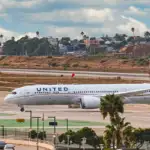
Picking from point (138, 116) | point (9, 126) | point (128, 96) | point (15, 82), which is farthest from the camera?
point (15, 82)

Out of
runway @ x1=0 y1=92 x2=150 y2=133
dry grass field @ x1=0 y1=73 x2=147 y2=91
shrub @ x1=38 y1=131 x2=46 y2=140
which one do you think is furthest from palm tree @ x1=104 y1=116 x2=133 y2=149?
dry grass field @ x1=0 y1=73 x2=147 y2=91

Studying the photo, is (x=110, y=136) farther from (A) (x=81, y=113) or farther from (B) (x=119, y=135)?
(A) (x=81, y=113)

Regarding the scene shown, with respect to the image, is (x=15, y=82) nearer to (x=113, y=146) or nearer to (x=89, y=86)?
(x=89, y=86)

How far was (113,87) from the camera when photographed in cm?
10012

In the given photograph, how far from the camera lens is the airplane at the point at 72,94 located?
99.4 metres

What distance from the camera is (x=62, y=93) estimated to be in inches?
3912

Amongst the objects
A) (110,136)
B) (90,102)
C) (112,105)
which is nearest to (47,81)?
(90,102)

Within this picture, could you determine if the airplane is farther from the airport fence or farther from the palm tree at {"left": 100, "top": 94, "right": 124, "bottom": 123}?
the palm tree at {"left": 100, "top": 94, "right": 124, "bottom": 123}

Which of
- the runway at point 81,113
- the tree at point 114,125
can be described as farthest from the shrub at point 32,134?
the tree at point 114,125

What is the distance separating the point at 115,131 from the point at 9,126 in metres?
25.5

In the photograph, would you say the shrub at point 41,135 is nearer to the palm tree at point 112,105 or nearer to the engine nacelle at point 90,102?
the palm tree at point 112,105

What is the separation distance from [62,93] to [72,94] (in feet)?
4.22

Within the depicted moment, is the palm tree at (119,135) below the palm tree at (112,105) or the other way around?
below

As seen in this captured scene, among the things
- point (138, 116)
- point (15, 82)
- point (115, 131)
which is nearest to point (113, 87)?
point (138, 116)
